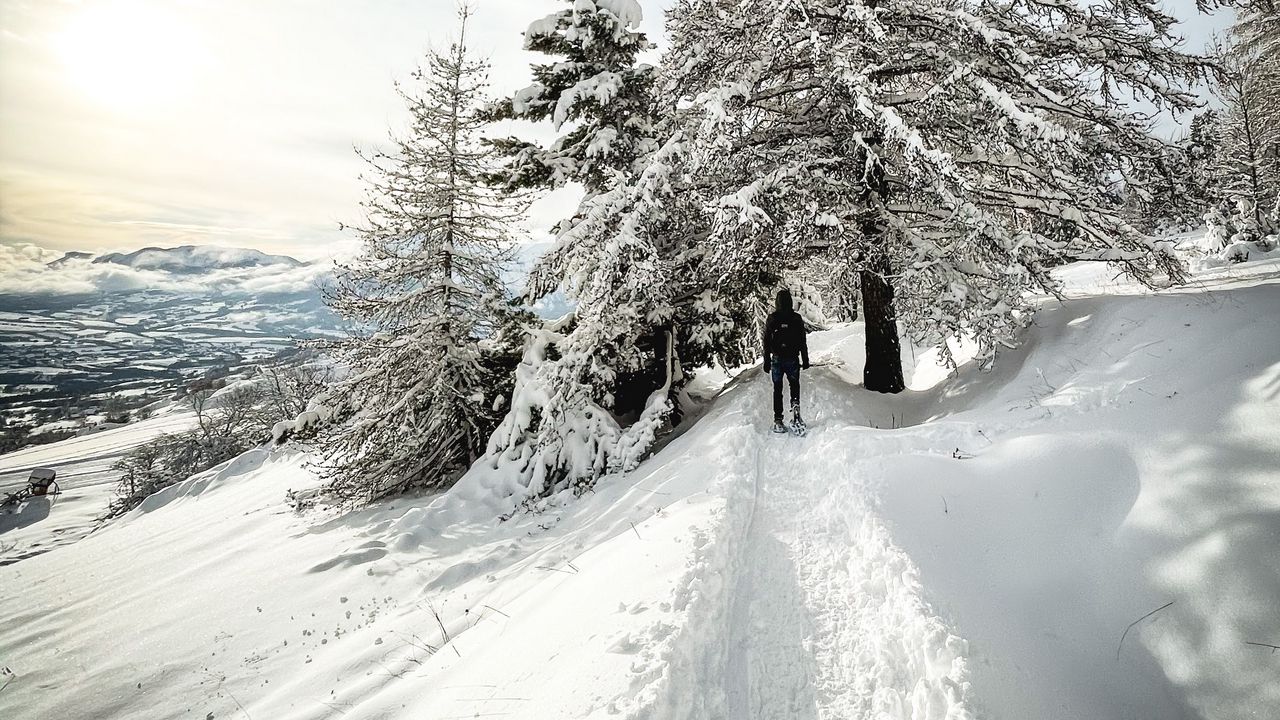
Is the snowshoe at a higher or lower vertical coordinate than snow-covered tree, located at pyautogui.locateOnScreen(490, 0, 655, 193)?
lower

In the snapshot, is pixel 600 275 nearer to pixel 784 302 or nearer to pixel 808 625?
pixel 784 302

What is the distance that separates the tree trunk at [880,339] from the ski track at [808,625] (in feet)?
14.1

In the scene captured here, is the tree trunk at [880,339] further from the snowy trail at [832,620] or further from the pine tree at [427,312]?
the pine tree at [427,312]

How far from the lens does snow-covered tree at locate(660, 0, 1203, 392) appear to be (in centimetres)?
680

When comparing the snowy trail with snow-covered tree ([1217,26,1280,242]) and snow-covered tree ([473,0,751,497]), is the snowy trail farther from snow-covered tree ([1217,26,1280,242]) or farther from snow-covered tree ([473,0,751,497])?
snow-covered tree ([1217,26,1280,242])

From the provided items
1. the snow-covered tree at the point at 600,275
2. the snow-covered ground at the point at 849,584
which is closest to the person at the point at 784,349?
the snow-covered ground at the point at 849,584

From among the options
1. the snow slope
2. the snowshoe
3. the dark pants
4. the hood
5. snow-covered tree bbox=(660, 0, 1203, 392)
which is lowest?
the snow slope

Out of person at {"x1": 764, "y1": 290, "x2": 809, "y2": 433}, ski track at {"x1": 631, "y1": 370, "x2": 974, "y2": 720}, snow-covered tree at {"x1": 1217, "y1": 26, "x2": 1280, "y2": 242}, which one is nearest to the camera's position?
ski track at {"x1": 631, "y1": 370, "x2": 974, "y2": 720}

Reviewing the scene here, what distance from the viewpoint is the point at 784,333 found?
8625mm

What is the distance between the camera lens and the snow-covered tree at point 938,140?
6.80 m

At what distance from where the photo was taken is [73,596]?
10.8 meters

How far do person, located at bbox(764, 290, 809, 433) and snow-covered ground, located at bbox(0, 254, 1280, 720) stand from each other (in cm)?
58

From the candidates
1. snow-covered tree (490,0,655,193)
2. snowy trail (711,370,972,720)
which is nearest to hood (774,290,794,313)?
snowy trail (711,370,972,720)

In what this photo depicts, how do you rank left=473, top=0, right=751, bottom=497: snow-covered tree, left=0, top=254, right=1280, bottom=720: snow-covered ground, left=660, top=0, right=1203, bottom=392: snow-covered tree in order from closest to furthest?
left=0, top=254, right=1280, bottom=720: snow-covered ground
left=660, top=0, right=1203, bottom=392: snow-covered tree
left=473, top=0, right=751, bottom=497: snow-covered tree
